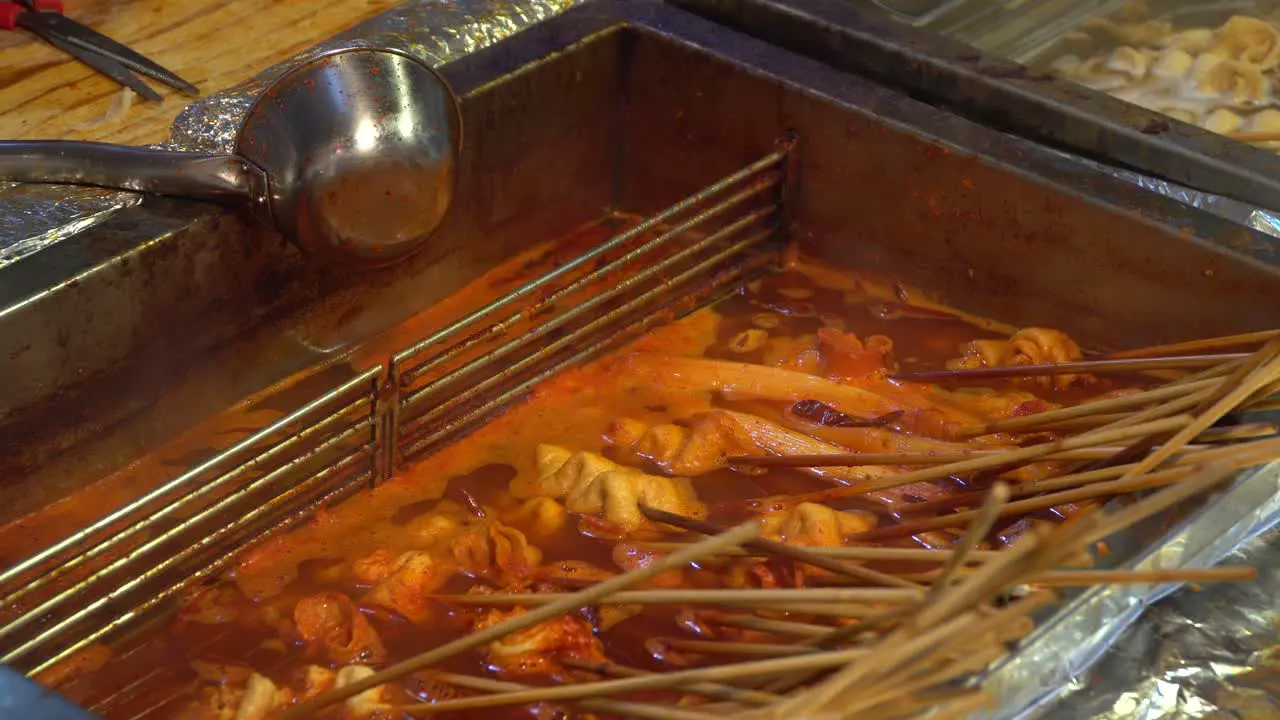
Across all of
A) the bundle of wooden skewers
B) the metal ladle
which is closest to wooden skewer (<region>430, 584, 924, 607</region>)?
the bundle of wooden skewers

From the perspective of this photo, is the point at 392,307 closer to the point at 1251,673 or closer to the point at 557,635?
the point at 557,635

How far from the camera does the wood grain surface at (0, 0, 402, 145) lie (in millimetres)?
2441

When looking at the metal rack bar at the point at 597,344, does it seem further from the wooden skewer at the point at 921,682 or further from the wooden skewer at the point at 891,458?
the wooden skewer at the point at 921,682

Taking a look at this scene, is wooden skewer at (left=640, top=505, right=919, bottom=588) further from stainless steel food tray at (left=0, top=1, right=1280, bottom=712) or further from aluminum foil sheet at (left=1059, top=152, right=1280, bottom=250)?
aluminum foil sheet at (left=1059, top=152, right=1280, bottom=250)

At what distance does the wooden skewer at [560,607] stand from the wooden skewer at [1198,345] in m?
0.88

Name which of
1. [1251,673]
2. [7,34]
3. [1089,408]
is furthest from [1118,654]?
[7,34]

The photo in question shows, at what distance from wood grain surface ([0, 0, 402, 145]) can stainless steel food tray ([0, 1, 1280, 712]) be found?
1.52ft

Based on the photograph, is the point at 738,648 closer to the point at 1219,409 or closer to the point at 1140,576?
the point at 1140,576

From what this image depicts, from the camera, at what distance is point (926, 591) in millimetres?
1385

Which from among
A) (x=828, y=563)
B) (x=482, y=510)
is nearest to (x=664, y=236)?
(x=482, y=510)

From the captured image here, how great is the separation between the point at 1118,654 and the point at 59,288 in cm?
141

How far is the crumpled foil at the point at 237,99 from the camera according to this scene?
2.05 m

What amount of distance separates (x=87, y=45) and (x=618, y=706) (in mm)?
1799

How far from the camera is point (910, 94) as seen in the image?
248 centimetres
